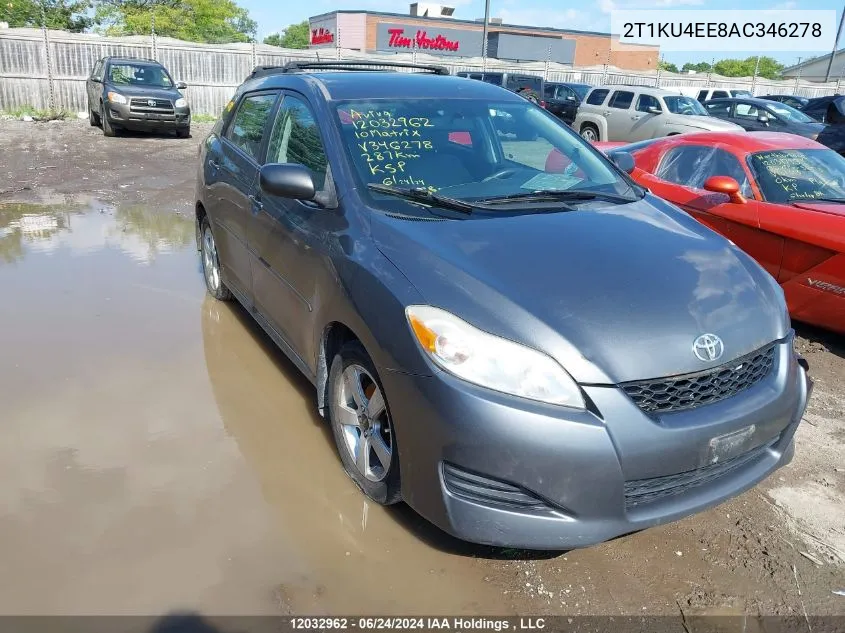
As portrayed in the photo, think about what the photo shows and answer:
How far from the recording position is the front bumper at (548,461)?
231 centimetres

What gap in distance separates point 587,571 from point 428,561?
621 mm

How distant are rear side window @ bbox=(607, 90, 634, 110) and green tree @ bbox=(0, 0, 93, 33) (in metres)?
41.0

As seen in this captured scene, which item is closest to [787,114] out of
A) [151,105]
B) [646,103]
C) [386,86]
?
[646,103]

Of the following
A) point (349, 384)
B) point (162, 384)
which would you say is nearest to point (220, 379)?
point (162, 384)

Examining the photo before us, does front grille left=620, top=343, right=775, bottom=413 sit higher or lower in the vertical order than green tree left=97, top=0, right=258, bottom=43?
lower

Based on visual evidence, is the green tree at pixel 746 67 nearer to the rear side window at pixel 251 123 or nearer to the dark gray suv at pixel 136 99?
the dark gray suv at pixel 136 99

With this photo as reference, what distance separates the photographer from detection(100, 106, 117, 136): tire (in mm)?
15141

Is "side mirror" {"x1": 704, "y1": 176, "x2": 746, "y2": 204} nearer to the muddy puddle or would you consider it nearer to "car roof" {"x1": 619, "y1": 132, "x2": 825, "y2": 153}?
"car roof" {"x1": 619, "y1": 132, "x2": 825, "y2": 153}

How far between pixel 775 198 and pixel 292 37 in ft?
407

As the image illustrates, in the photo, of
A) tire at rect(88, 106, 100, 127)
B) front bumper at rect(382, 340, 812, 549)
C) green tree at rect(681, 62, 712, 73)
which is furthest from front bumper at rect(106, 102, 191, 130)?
green tree at rect(681, 62, 712, 73)

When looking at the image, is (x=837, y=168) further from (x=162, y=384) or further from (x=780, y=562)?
(x=162, y=384)

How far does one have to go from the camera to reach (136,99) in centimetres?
1493

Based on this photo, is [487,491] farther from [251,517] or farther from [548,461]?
[251,517]

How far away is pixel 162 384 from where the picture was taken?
4168 mm
